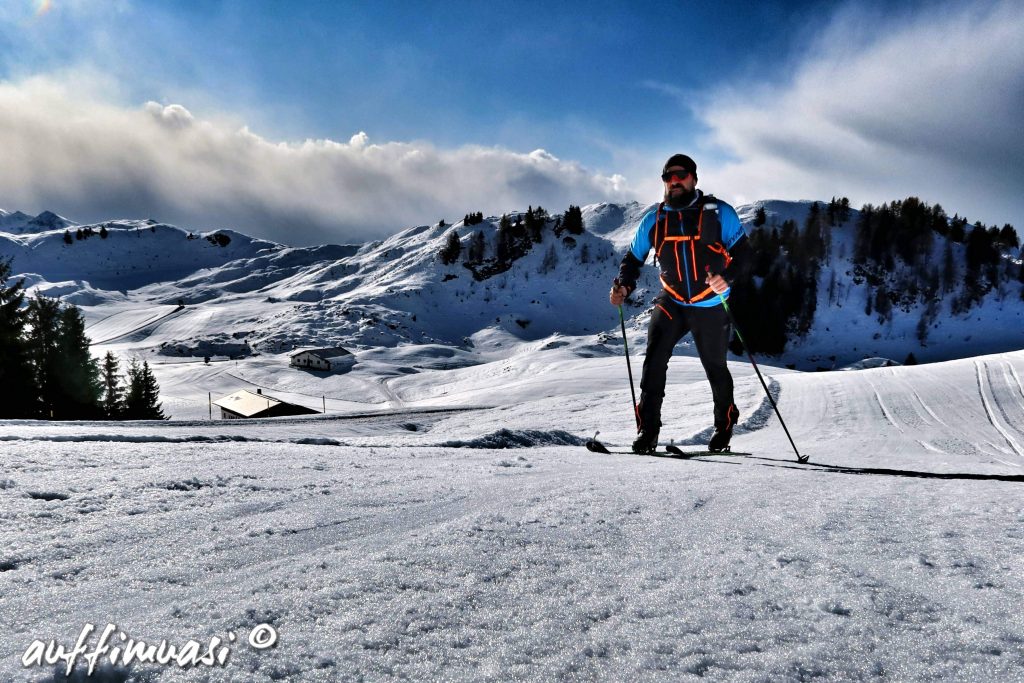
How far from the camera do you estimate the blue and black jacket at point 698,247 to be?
6.08 metres

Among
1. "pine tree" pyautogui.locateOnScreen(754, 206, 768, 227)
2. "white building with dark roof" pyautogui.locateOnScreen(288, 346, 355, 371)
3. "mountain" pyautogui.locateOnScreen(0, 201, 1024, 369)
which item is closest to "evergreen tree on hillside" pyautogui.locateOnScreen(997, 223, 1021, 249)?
"mountain" pyautogui.locateOnScreen(0, 201, 1024, 369)

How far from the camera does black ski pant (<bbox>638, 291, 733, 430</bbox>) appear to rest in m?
6.27

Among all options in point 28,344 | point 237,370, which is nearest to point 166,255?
point 237,370

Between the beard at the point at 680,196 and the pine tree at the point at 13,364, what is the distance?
2863 centimetres

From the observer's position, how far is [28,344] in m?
24.1

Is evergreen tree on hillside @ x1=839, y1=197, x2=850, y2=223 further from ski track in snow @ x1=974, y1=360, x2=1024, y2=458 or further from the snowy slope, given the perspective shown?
the snowy slope

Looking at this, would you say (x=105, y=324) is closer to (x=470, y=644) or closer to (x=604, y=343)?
(x=604, y=343)

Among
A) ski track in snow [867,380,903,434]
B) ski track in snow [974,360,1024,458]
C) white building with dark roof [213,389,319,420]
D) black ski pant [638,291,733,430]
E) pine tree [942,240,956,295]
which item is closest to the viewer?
black ski pant [638,291,733,430]

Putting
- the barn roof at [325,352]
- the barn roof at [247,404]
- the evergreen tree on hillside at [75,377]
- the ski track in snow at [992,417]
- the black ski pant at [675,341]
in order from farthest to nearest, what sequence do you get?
the barn roof at [325,352] → the barn roof at [247,404] → the evergreen tree on hillside at [75,377] → the ski track in snow at [992,417] → the black ski pant at [675,341]

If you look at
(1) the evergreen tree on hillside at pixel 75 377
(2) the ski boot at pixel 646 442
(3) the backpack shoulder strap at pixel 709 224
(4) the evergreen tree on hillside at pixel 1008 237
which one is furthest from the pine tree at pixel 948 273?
(1) the evergreen tree on hillside at pixel 75 377

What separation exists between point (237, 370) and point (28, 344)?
3474cm

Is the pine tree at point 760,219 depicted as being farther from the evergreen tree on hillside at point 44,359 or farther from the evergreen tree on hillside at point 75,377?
the evergreen tree on hillside at point 44,359

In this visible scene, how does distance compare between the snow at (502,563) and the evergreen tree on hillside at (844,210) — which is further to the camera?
the evergreen tree on hillside at (844,210)

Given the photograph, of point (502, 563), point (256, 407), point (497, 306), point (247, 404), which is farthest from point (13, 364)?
point (497, 306)
